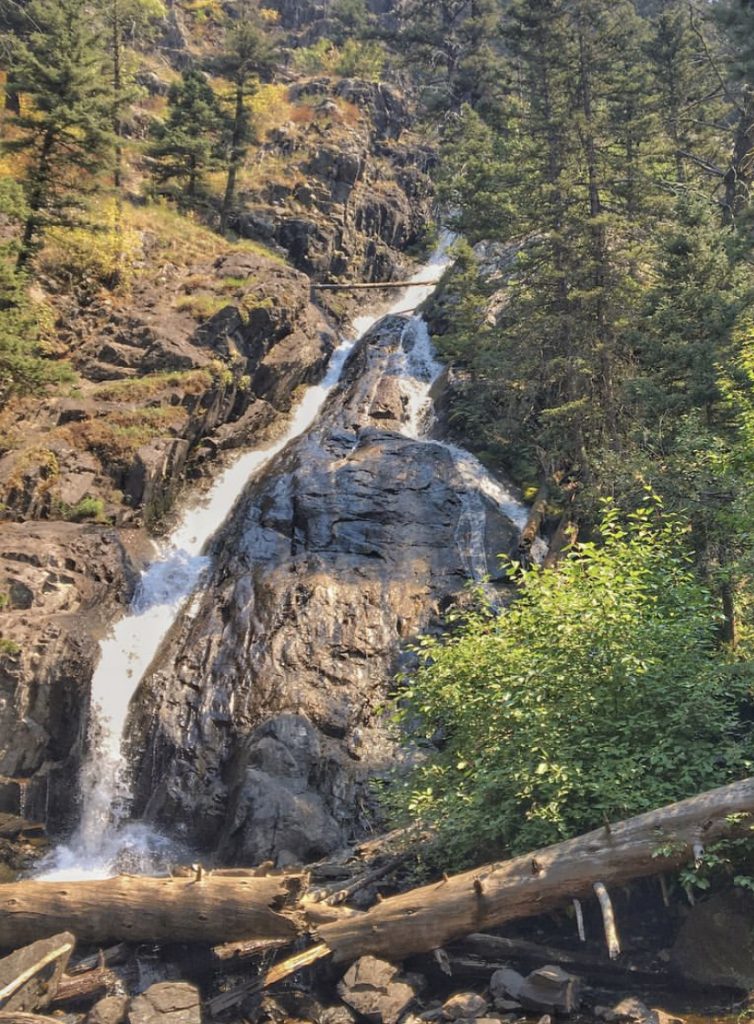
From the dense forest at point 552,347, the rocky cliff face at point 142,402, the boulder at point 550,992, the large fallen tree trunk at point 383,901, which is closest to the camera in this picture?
the large fallen tree trunk at point 383,901

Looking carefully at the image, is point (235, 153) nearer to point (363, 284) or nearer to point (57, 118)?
point (363, 284)

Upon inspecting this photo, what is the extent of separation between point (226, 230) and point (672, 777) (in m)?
37.6

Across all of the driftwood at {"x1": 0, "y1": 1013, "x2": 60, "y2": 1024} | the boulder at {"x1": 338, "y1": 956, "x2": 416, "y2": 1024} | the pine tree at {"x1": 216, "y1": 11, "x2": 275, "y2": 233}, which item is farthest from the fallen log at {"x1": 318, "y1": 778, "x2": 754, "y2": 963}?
the pine tree at {"x1": 216, "y1": 11, "x2": 275, "y2": 233}

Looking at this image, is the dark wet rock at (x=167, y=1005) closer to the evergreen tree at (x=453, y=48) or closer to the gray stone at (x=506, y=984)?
the gray stone at (x=506, y=984)

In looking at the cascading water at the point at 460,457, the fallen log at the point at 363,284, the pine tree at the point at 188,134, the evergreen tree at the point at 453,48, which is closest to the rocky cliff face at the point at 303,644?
the cascading water at the point at 460,457

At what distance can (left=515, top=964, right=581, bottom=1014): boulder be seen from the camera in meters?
8.95

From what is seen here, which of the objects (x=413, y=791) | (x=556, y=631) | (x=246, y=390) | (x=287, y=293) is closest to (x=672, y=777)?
(x=556, y=631)

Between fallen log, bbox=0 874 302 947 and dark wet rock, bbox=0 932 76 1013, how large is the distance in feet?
1.34

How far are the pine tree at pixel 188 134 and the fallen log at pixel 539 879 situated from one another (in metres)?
35.9

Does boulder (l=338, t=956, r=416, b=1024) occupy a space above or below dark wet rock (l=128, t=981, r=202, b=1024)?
above

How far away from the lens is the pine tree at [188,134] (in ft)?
120

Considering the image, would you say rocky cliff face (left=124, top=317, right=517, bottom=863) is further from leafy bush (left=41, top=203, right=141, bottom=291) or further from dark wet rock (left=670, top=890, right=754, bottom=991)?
leafy bush (left=41, top=203, right=141, bottom=291)

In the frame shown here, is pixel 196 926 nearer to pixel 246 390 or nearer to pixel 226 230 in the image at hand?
pixel 246 390

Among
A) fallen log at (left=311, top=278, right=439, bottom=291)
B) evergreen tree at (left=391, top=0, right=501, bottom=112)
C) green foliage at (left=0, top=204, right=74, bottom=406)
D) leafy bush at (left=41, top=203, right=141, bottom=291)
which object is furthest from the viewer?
evergreen tree at (left=391, top=0, right=501, bottom=112)
